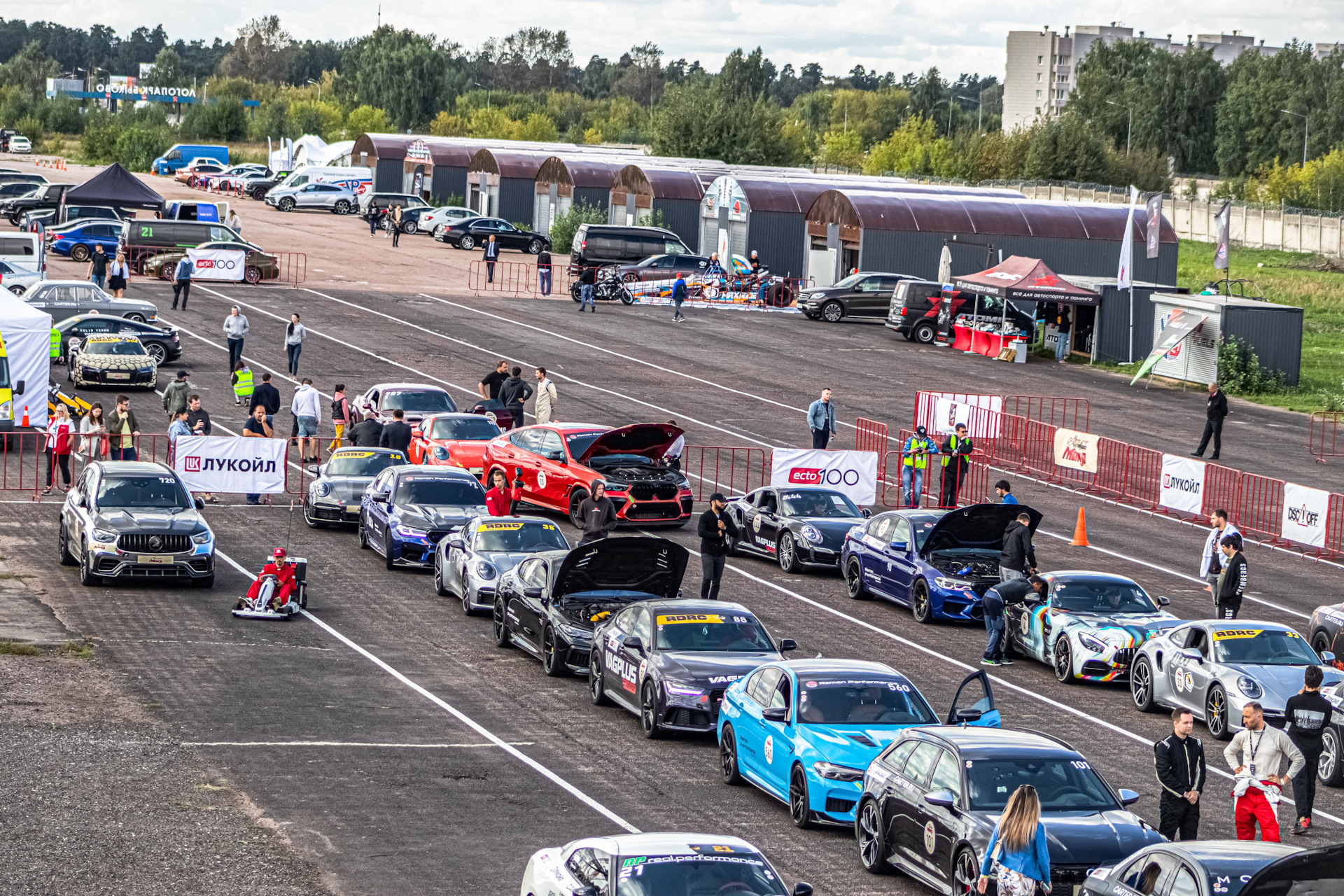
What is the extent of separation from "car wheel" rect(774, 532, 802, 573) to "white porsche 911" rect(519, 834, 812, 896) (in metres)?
16.0

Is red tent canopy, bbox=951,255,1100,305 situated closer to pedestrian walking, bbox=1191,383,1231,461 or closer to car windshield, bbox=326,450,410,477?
pedestrian walking, bbox=1191,383,1231,461

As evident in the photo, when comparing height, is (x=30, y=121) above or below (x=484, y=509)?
above

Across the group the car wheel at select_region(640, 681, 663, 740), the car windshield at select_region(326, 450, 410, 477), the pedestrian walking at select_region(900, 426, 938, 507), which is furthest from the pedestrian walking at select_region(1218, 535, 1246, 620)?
the car windshield at select_region(326, 450, 410, 477)

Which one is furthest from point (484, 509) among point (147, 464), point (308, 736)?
point (308, 736)

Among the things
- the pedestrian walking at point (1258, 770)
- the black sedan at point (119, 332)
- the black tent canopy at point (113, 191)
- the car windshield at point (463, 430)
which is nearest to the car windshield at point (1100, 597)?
the pedestrian walking at point (1258, 770)

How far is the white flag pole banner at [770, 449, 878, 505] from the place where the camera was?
31844 millimetres

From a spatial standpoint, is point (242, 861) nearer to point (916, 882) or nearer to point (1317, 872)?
point (916, 882)

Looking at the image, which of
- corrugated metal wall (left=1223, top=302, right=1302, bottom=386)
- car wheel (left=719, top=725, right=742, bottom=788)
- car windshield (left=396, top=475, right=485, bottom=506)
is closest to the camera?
car wheel (left=719, top=725, right=742, bottom=788)

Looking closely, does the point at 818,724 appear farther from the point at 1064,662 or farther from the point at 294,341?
the point at 294,341

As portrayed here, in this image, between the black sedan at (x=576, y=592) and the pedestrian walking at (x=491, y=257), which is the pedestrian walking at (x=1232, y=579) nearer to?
the black sedan at (x=576, y=592)

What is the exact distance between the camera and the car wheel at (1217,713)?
63.2ft

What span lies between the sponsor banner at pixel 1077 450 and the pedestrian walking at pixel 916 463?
4672 millimetres

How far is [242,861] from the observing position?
44.6 ft

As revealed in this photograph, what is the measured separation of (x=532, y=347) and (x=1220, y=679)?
3125 cm
